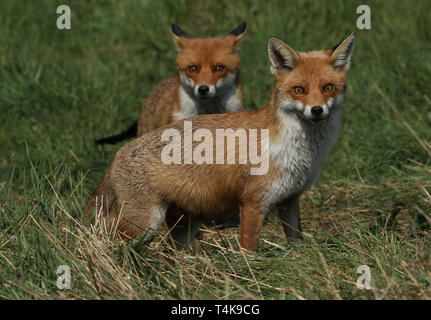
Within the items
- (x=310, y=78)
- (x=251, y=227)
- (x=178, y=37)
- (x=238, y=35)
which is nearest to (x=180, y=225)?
(x=251, y=227)

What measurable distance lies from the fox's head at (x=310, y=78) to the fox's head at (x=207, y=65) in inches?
71.6

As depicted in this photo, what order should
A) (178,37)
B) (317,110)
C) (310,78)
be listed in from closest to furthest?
(317,110) < (310,78) < (178,37)

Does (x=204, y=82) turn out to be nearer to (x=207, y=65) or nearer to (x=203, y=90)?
(x=203, y=90)

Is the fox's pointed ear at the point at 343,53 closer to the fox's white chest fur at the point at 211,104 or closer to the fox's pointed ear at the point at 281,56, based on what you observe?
the fox's pointed ear at the point at 281,56

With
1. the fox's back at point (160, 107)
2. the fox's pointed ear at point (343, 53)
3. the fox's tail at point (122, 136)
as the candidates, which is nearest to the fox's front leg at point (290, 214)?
the fox's pointed ear at point (343, 53)

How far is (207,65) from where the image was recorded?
6.89 meters

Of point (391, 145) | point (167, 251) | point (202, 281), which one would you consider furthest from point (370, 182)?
point (202, 281)

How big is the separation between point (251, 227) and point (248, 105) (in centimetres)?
376

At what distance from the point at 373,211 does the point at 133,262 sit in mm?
2820

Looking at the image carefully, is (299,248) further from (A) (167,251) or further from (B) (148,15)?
(B) (148,15)

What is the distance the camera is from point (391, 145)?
6867 mm

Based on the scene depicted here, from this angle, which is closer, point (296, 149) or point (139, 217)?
point (296, 149)

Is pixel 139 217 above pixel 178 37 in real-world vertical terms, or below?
below

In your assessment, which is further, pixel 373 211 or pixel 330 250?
pixel 373 211
